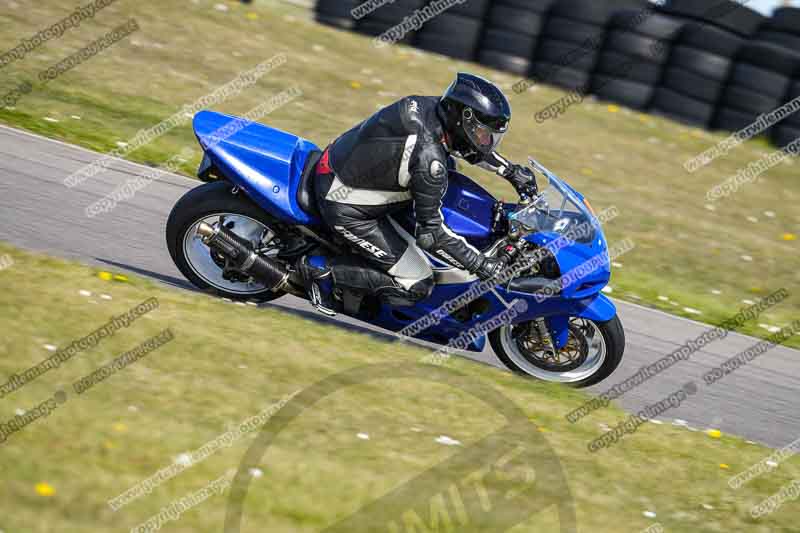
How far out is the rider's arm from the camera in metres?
5.55

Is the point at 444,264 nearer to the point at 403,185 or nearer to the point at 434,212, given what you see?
the point at 434,212

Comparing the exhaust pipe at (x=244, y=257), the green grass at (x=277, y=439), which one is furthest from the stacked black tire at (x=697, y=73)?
the exhaust pipe at (x=244, y=257)

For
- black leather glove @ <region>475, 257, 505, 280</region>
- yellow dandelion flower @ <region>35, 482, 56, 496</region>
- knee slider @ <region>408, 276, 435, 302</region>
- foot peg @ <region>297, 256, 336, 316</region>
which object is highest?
black leather glove @ <region>475, 257, 505, 280</region>

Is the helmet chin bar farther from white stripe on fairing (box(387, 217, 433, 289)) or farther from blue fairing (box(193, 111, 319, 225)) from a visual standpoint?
blue fairing (box(193, 111, 319, 225))

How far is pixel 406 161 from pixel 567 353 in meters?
1.93

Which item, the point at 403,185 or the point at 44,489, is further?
the point at 403,185

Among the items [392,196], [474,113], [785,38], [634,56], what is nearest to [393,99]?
[634,56]

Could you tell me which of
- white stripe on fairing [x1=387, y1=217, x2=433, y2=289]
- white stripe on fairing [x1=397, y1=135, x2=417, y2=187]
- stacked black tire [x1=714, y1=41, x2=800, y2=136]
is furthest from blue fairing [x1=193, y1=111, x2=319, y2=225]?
stacked black tire [x1=714, y1=41, x2=800, y2=136]

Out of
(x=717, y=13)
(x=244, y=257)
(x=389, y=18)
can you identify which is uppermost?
(x=717, y=13)

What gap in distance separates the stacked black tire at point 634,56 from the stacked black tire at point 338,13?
4.16 meters

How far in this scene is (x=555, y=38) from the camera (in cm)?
1450

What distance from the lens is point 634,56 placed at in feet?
46.5

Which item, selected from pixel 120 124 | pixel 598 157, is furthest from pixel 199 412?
pixel 598 157

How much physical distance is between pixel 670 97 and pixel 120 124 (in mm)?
8576
